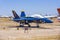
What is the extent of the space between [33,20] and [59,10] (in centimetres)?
1824

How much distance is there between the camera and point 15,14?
231 feet

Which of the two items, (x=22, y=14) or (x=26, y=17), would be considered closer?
(x=26, y=17)

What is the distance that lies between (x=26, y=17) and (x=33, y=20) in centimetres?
307

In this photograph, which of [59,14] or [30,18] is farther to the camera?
[59,14]

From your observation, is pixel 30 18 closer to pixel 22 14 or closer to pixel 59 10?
pixel 22 14

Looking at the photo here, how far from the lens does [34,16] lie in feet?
217

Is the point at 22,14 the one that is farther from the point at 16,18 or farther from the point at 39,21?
the point at 39,21

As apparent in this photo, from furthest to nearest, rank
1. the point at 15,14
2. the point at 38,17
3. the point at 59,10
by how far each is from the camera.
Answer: the point at 59,10, the point at 15,14, the point at 38,17

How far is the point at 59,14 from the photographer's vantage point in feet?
271

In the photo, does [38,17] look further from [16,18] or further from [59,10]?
[59,10]

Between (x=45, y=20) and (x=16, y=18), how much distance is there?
8.73m

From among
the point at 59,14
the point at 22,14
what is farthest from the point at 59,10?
the point at 22,14

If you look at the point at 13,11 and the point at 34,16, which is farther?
the point at 13,11

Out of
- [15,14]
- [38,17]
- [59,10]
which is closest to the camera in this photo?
[38,17]
